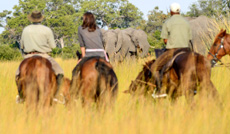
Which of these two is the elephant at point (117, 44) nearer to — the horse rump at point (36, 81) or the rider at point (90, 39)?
the rider at point (90, 39)

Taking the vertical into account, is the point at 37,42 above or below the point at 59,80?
above

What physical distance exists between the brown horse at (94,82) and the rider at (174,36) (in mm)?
826

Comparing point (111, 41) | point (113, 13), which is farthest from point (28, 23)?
point (111, 41)

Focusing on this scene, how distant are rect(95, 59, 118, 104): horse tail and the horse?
74 cm

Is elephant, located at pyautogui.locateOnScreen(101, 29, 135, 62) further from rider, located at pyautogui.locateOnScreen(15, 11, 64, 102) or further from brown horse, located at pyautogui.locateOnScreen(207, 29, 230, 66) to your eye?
rider, located at pyautogui.locateOnScreen(15, 11, 64, 102)

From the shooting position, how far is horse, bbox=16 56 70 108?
669 centimetres

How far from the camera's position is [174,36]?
758 centimetres

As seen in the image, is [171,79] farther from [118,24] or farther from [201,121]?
[118,24]

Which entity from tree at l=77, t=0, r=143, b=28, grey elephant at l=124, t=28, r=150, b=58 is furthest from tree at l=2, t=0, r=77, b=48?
grey elephant at l=124, t=28, r=150, b=58

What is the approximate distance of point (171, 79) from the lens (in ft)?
23.9

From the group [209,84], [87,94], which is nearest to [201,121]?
[209,84]

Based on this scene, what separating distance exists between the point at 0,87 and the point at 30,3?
51188 mm

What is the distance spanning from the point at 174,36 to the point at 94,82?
5.25 feet

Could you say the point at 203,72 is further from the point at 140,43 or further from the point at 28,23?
the point at 28,23
